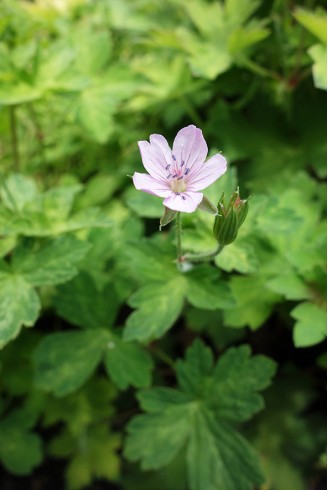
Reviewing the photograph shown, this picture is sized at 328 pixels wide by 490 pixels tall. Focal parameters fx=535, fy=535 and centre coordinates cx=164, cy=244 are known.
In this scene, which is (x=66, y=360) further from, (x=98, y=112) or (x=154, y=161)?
(x=98, y=112)

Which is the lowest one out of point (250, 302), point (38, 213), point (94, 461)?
point (94, 461)

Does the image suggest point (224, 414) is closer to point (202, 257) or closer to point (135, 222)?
point (202, 257)

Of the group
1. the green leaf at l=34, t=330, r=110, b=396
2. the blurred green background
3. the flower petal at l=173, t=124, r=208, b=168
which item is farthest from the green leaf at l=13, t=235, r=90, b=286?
the flower petal at l=173, t=124, r=208, b=168

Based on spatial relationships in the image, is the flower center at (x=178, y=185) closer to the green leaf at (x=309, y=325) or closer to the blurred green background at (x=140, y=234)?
the blurred green background at (x=140, y=234)

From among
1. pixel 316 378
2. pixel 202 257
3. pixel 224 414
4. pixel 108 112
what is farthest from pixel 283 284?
pixel 108 112

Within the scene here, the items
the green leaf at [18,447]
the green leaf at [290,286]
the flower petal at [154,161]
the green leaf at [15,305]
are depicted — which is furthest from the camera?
the green leaf at [18,447]

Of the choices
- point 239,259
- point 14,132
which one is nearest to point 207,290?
point 239,259

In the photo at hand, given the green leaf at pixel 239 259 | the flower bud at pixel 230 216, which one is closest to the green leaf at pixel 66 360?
the green leaf at pixel 239 259
